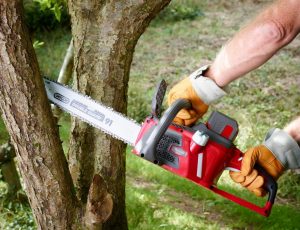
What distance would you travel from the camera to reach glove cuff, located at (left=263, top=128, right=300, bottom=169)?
2.09m

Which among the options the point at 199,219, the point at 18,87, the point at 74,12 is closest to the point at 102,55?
the point at 74,12

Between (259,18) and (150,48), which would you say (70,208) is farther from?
(150,48)

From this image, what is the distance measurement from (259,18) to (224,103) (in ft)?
15.3

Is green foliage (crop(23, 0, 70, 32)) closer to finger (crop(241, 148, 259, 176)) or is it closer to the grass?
the grass

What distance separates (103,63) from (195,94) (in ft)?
1.84

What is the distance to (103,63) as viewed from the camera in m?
2.34

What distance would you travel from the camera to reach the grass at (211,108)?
11.9ft

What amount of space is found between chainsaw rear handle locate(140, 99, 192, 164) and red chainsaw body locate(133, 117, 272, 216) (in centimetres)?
5

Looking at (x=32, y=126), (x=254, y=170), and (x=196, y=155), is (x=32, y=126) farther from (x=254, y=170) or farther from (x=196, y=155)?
(x=254, y=170)

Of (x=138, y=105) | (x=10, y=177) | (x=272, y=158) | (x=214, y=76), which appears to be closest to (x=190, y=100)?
(x=214, y=76)

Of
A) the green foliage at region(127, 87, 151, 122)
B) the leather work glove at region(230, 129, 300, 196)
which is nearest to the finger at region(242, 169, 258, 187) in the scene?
the leather work glove at region(230, 129, 300, 196)

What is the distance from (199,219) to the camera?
11.7 ft

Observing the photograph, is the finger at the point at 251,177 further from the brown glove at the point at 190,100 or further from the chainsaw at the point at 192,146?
the brown glove at the point at 190,100

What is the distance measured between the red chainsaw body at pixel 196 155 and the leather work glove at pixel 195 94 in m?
0.08
